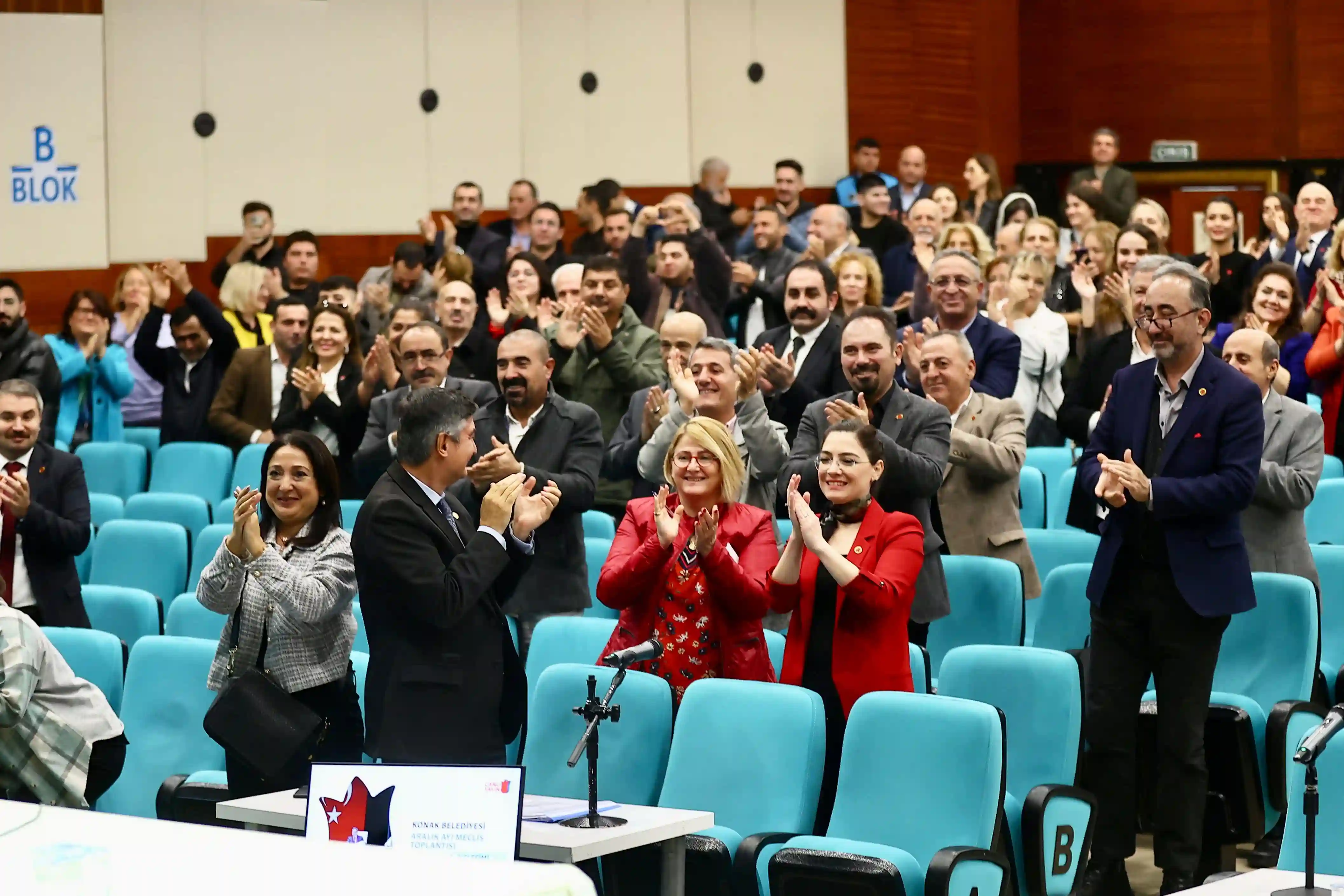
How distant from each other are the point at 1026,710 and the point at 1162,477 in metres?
0.63

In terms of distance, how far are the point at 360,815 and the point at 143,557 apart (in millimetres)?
3256

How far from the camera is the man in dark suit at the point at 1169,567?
416 centimetres

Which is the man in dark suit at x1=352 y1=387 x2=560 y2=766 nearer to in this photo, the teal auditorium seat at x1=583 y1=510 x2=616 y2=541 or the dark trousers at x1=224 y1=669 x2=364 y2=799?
the dark trousers at x1=224 y1=669 x2=364 y2=799

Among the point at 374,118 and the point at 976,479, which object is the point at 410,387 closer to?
the point at 976,479

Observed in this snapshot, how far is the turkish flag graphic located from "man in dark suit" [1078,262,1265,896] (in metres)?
1.81

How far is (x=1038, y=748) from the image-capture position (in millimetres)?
4113

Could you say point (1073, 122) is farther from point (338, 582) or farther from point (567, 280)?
point (338, 582)

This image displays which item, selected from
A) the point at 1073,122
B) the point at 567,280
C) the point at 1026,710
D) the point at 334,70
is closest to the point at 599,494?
the point at 567,280

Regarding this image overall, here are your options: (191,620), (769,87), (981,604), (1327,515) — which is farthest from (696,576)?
(769,87)

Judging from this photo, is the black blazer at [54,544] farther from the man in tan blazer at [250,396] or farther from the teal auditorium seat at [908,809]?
the teal auditorium seat at [908,809]

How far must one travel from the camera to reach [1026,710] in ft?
13.6

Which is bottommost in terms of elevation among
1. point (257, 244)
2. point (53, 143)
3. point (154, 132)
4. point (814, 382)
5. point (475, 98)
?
point (814, 382)

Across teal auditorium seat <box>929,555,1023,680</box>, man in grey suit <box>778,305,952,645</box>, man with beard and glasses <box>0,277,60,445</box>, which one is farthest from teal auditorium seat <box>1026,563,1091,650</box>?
man with beard and glasses <box>0,277,60,445</box>

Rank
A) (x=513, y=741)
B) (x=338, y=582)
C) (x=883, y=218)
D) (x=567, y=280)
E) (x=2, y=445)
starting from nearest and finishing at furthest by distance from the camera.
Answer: (x=338, y=582), (x=513, y=741), (x=2, y=445), (x=567, y=280), (x=883, y=218)
